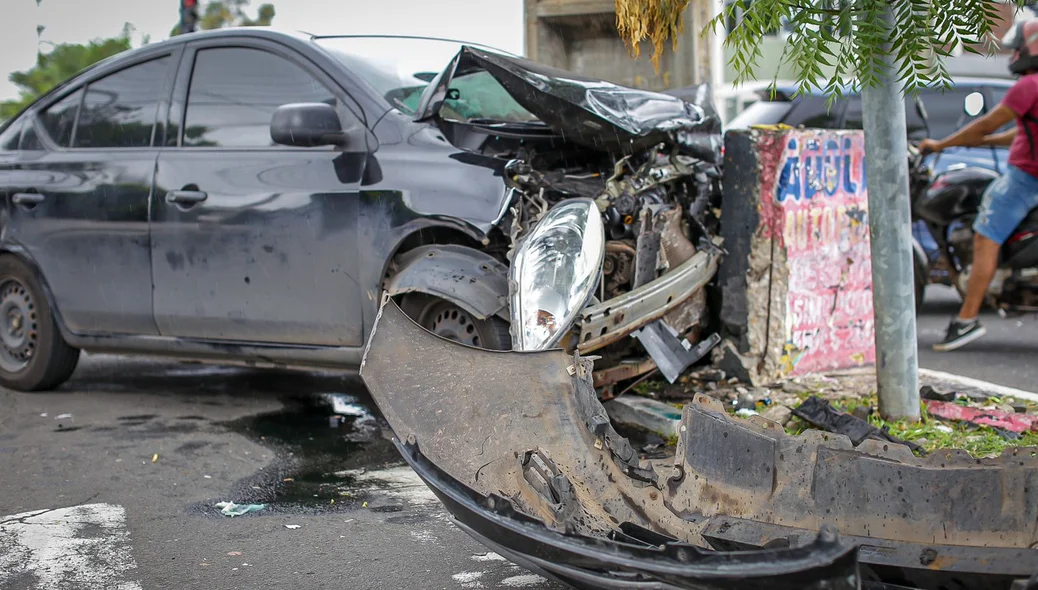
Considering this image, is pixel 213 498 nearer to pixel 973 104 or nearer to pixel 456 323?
pixel 456 323

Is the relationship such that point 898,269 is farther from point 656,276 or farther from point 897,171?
point 656,276

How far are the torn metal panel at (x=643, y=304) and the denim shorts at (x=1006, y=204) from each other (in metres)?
2.51

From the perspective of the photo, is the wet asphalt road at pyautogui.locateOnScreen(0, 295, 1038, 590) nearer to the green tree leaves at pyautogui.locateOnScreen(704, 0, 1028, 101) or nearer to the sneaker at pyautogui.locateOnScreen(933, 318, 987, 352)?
the sneaker at pyautogui.locateOnScreen(933, 318, 987, 352)

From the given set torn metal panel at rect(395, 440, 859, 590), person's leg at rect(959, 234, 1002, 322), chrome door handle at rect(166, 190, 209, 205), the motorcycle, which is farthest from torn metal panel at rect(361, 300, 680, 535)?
the motorcycle

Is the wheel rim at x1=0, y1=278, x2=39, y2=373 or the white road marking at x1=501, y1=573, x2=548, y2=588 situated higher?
the wheel rim at x1=0, y1=278, x2=39, y2=373

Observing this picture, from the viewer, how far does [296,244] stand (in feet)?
16.8

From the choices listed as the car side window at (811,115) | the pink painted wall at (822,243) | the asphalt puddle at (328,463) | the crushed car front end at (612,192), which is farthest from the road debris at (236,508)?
the car side window at (811,115)

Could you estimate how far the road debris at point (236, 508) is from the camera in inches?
160

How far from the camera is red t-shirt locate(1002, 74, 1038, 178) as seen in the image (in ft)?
21.2

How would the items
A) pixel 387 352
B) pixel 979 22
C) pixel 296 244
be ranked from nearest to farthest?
1. pixel 979 22
2. pixel 387 352
3. pixel 296 244

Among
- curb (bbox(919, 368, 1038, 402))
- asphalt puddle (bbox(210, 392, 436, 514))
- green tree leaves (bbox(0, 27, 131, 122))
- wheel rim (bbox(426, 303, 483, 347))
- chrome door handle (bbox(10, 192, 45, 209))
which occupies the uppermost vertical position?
green tree leaves (bbox(0, 27, 131, 122))

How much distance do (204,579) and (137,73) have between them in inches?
139

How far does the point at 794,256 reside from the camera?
5.75m

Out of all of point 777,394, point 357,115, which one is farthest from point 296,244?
point 777,394
